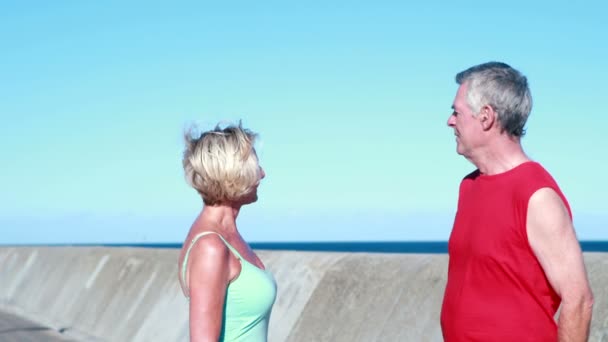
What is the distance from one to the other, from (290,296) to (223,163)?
19.0 feet

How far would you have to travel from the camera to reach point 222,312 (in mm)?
3482

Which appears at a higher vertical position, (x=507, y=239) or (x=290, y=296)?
(x=507, y=239)

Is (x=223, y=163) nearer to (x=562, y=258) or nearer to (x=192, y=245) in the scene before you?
(x=192, y=245)

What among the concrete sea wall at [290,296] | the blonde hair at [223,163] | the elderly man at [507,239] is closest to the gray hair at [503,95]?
the elderly man at [507,239]

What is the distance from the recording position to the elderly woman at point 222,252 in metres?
3.41

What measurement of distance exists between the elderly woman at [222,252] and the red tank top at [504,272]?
819mm

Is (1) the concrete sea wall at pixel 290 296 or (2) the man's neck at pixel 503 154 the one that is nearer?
(2) the man's neck at pixel 503 154

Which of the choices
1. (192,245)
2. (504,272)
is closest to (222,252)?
(192,245)

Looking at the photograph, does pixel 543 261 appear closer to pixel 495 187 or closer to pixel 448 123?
pixel 495 187

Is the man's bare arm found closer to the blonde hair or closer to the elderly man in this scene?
the elderly man

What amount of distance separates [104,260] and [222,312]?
11323mm

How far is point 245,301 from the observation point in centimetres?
355

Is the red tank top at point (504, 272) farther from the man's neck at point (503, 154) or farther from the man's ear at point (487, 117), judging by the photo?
the man's ear at point (487, 117)

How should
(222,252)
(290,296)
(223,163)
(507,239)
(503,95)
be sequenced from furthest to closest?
(290,296) < (503,95) < (507,239) < (223,163) < (222,252)
